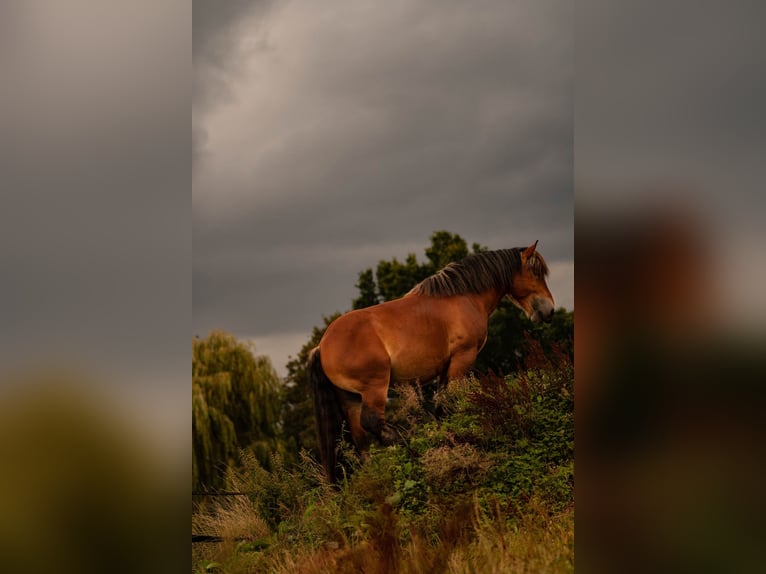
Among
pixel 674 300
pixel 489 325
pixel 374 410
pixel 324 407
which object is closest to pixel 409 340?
pixel 374 410

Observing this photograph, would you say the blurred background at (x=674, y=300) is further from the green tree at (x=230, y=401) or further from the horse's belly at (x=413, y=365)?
the green tree at (x=230, y=401)

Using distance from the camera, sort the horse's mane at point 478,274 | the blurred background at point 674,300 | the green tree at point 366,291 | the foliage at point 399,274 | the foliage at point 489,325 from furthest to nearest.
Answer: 1. the green tree at point 366,291
2. the foliage at point 399,274
3. the foliage at point 489,325
4. the horse's mane at point 478,274
5. the blurred background at point 674,300

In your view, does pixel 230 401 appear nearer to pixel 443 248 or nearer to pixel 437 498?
pixel 443 248

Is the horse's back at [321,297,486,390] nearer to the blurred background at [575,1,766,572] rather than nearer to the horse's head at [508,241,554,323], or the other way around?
the horse's head at [508,241,554,323]

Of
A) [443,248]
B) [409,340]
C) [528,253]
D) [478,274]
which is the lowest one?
[409,340]

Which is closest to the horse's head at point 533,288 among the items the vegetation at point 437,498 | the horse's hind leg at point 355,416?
the vegetation at point 437,498

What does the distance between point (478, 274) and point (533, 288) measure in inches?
20.3


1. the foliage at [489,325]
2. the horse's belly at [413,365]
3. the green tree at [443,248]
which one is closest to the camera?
the horse's belly at [413,365]

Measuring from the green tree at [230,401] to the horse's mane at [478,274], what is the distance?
20.3ft

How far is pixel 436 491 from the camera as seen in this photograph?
4.79 meters

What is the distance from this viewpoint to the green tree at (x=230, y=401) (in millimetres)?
11414

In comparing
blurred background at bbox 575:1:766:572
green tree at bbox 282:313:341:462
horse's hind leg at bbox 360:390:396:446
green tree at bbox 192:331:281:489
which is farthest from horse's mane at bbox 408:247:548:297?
green tree at bbox 192:331:281:489

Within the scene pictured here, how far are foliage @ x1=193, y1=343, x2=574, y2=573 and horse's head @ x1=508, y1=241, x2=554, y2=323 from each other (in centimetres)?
55

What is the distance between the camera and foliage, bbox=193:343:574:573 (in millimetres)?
3975
